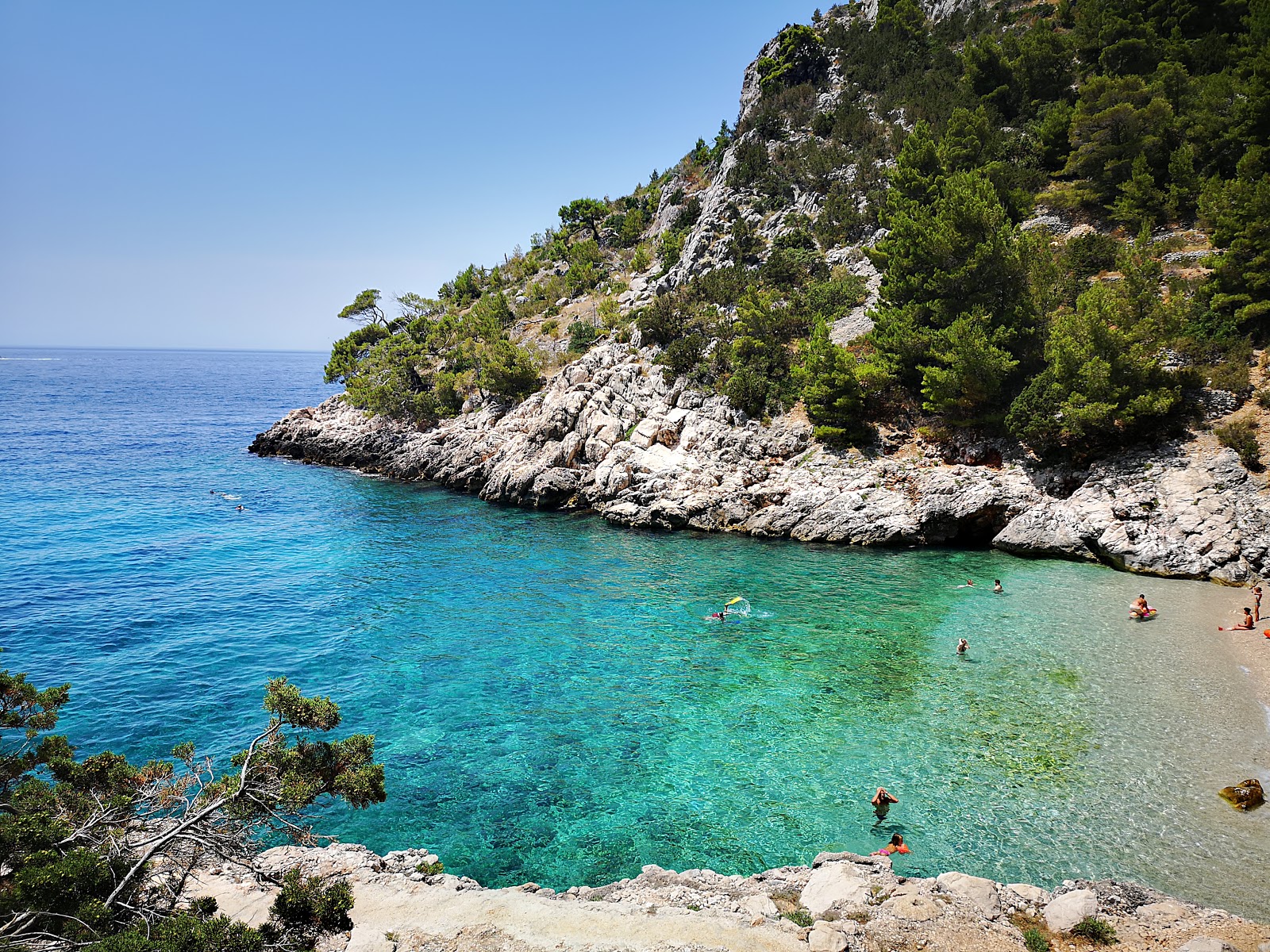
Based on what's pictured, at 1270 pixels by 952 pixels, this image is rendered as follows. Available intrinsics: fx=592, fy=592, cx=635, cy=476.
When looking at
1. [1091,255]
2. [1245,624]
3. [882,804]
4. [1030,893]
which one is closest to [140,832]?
[882,804]

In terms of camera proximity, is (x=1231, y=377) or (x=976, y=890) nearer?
(x=976, y=890)

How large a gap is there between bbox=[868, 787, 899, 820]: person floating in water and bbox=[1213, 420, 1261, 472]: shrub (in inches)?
993

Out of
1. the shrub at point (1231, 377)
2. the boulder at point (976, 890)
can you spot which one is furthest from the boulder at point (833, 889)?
the shrub at point (1231, 377)

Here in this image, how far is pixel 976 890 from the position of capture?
10164 mm

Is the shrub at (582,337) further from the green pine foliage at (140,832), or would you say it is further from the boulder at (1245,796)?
the boulder at (1245,796)

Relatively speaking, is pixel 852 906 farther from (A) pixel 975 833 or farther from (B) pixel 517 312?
(B) pixel 517 312

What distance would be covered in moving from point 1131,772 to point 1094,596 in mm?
12197

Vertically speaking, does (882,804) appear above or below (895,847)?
above

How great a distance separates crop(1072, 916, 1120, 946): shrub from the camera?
8.94 metres

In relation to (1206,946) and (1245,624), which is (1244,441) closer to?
Answer: (1245,624)

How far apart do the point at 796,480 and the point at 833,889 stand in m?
27.2

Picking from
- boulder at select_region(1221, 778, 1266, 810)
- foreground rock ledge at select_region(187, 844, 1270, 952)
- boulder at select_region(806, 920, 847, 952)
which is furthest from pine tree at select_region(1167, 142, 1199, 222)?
boulder at select_region(806, 920, 847, 952)

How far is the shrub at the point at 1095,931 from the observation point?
894cm

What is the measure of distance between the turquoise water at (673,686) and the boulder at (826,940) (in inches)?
133
